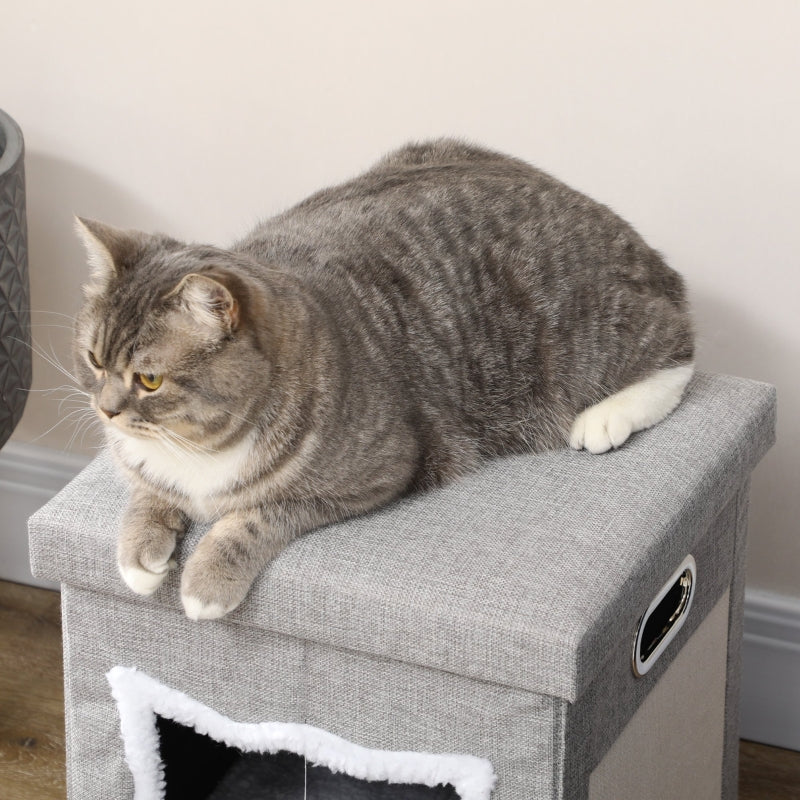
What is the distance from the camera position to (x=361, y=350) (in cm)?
120

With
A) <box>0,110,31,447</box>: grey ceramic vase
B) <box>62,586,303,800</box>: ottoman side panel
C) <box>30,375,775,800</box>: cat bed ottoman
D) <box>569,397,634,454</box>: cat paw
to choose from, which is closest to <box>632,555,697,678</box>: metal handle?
<box>30,375,775,800</box>: cat bed ottoman

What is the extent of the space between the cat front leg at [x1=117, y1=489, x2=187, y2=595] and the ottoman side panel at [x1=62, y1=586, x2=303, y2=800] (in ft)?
0.23

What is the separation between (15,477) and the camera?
206cm

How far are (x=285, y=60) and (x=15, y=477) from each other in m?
0.84

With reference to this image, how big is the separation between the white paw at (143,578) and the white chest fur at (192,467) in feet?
0.23

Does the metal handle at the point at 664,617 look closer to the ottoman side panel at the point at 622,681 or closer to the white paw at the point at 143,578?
the ottoman side panel at the point at 622,681

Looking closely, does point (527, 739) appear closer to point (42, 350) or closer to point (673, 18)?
point (673, 18)

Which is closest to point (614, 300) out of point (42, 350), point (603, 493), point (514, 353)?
point (514, 353)

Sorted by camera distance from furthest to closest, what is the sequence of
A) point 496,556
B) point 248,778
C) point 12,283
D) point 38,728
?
point 38,728
point 12,283
point 248,778
point 496,556

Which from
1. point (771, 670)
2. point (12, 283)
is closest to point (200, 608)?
point (12, 283)

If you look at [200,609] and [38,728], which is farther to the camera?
[38,728]

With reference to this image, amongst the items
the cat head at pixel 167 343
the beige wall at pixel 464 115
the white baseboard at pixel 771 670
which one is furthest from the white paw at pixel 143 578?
the white baseboard at pixel 771 670

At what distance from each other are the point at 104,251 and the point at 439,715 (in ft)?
1.66

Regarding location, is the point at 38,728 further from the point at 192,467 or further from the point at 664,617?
the point at 664,617
